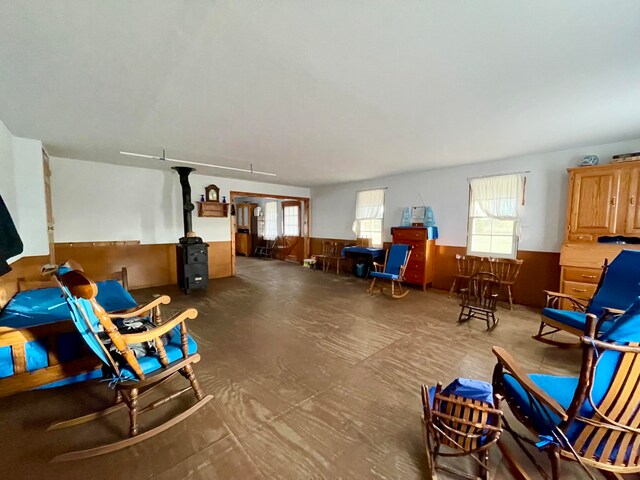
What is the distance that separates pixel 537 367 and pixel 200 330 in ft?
12.0

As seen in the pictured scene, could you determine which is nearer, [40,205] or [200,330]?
[200,330]

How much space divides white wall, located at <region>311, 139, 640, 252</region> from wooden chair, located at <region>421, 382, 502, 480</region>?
427 cm

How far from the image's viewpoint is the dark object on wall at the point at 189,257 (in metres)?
5.00

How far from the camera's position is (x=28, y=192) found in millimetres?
3514

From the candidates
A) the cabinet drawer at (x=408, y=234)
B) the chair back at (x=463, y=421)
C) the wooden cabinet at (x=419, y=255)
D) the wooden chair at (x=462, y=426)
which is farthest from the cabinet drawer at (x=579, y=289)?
the chair back at (x=463, y=421)

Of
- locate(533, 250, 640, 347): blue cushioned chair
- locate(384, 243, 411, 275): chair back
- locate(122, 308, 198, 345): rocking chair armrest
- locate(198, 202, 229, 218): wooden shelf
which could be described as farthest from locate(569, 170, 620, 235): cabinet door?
locate(198, 202, 229, 218): wooden shelf

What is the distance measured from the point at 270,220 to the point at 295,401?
29.0ft

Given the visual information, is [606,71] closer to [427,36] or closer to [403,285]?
[427,36]

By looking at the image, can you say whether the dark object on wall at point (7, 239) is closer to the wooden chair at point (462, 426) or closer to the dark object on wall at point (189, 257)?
the dark object on wall at point (189, 257)

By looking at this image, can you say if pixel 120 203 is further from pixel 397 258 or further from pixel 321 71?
pixel 397 258

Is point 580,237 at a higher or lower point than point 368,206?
lower

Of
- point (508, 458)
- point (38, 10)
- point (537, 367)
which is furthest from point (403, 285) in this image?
point (38, 10)

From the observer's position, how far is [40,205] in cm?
361

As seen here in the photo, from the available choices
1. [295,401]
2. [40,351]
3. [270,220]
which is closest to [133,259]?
[40,351]
